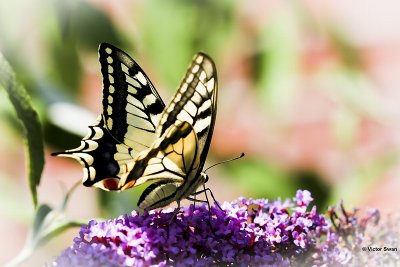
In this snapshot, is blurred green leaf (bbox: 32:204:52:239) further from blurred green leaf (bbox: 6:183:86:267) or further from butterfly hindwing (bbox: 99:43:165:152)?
butterfly hindwing (bbox: 99:43:165:152)

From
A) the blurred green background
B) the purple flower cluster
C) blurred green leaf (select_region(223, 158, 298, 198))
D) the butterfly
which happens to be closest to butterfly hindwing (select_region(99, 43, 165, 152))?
the butterfly

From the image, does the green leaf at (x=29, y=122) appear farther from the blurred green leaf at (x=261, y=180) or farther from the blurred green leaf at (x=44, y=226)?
the blurred green leaf at (x=261, y=180)

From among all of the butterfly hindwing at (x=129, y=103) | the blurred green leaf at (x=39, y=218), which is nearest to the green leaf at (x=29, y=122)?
the blurred green leaf at (x=39, y=218)

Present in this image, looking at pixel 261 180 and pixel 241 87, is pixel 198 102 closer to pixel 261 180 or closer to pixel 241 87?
pixel 261 180

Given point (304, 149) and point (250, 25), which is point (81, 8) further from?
point (304, 149)

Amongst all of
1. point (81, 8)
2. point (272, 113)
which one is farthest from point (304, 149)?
point (81, 8)
